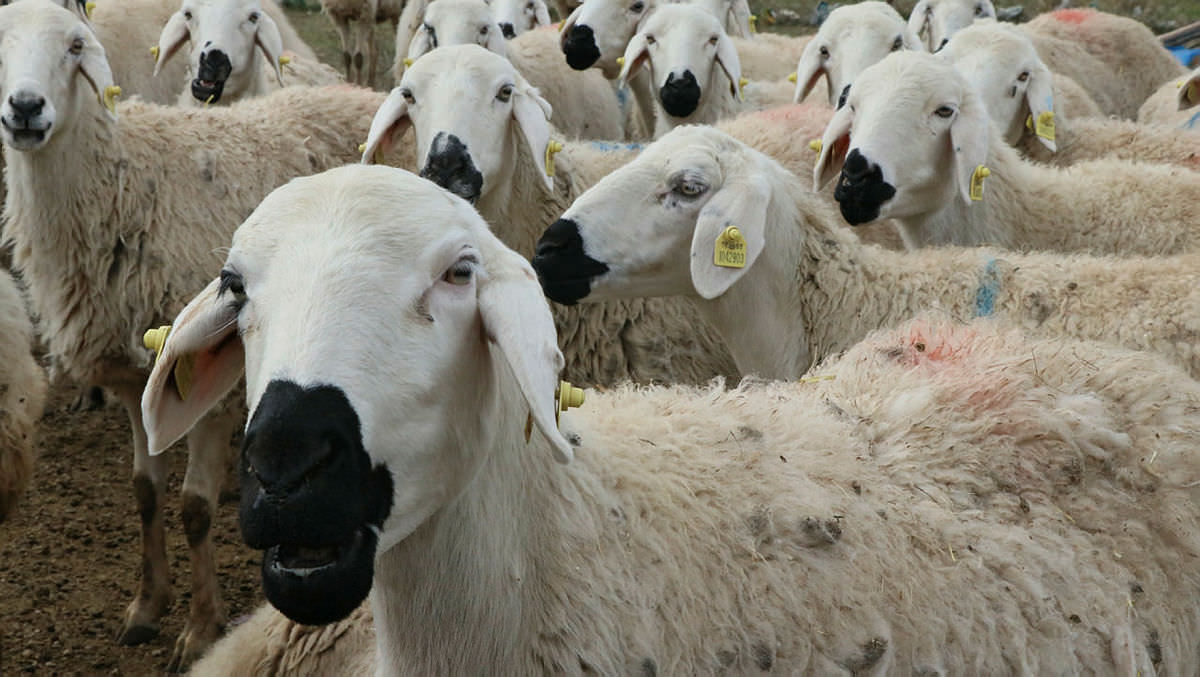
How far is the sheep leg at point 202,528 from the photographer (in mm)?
4324

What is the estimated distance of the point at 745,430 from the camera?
2.34 m

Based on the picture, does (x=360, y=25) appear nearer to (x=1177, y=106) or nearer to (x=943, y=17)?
(x=943, y=17)

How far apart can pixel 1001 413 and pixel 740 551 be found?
64cm

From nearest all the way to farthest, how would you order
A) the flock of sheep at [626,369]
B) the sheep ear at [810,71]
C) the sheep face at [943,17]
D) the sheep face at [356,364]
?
the sheep face at [356,364], the flock of sheep at [626,369], the sheep ear at [810,71], the sheep face at [943,17]

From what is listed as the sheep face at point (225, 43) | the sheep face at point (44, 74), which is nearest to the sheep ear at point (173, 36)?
the sheep face at point (225, 43)

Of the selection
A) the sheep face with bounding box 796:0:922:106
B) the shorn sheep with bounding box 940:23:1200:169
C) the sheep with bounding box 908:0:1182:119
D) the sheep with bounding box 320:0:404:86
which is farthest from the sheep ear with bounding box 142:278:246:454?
the sheep with bounding box 320:0:404:86

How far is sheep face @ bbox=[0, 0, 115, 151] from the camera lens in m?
4.48

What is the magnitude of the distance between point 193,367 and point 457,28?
555 centimetres

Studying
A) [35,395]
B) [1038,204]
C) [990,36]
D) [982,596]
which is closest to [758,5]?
[990,36]

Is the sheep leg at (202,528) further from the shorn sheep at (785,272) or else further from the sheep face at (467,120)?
the shorn sheep at (785,272)

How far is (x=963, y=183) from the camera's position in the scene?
14.6 feet

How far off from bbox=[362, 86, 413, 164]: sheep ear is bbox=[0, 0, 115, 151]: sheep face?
0.99 m

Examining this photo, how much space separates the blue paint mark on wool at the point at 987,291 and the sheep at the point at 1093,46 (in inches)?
201

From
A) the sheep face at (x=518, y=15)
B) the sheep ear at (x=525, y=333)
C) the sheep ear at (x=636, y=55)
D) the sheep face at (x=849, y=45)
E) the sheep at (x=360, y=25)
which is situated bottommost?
the sheep at (x=360, y=25)
